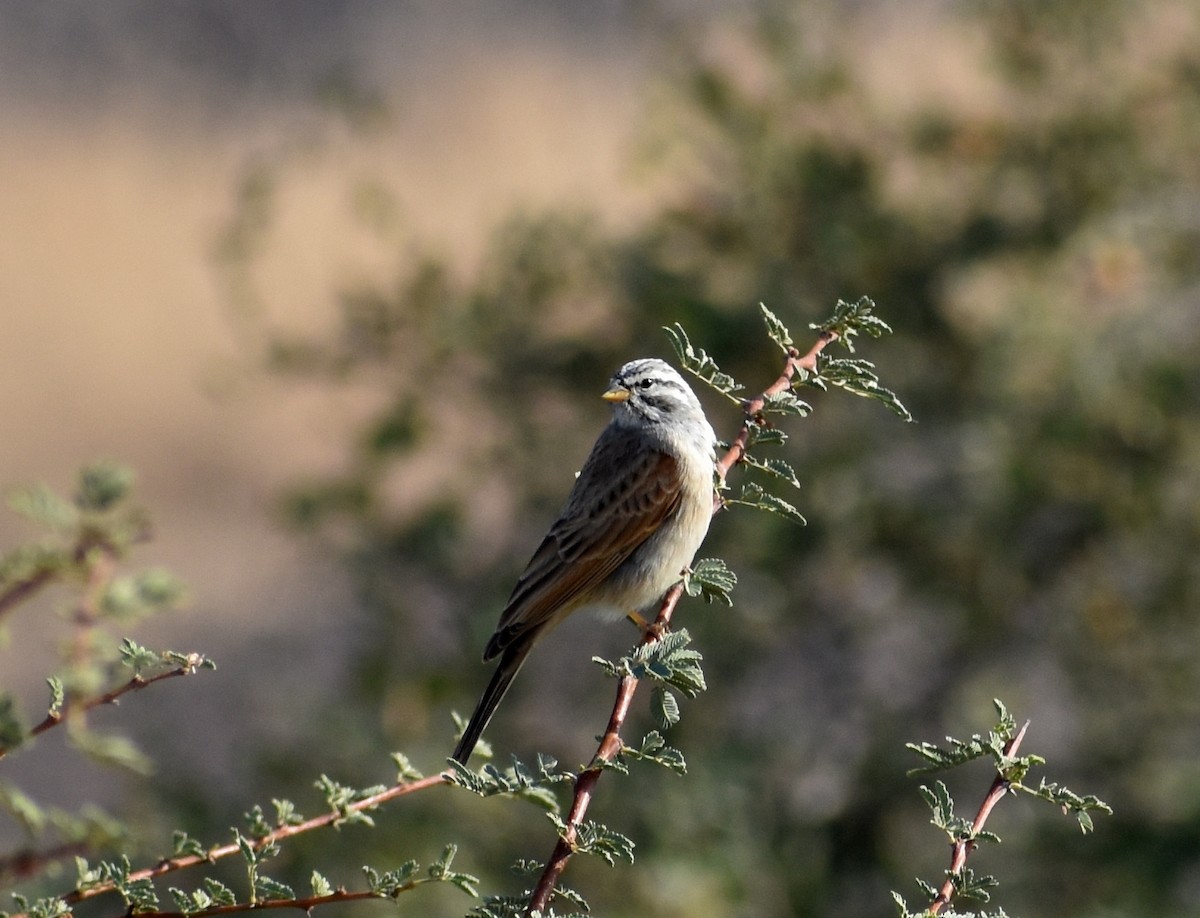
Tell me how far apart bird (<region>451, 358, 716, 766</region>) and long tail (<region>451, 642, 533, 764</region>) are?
15cm

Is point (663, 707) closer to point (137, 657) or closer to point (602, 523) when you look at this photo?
point (137, 657)

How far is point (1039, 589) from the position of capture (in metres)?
7.71

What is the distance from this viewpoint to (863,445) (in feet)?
23.7

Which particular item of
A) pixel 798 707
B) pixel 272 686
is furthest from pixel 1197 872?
pixel 272 686

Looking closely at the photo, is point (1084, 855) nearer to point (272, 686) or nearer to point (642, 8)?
point (272, 686)

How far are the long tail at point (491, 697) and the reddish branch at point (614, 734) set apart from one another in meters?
0.53

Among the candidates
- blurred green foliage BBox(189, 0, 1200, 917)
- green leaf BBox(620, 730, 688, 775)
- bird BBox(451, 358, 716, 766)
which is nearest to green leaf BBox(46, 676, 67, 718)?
green leaf BBox(620, 730, 688, 775)

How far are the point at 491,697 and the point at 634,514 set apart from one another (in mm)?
984

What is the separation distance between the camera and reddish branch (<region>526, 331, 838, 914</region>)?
7.68 feet

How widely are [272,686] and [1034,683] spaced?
3.83m

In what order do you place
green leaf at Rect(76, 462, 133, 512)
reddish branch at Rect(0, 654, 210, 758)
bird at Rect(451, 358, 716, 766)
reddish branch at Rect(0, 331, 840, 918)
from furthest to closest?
bird at Rect(451, 358, 716, 766) < reddish branch at Rect(0, 331, 840, 918) < green leaf at Rect(76, 462, 133, 512) < reddish branch at Rect(0, 654, 210, 758)

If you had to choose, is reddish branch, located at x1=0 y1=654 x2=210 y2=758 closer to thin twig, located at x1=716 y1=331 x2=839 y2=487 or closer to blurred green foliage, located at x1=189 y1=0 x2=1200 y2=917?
thin twig, located at x1=716 y1=331 x2=839 y2=487

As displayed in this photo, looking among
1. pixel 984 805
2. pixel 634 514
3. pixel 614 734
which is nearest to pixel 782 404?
pixel 614 734

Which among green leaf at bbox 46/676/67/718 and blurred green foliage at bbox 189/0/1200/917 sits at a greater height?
blurred green foliage at bbox 189/0/1200/917
